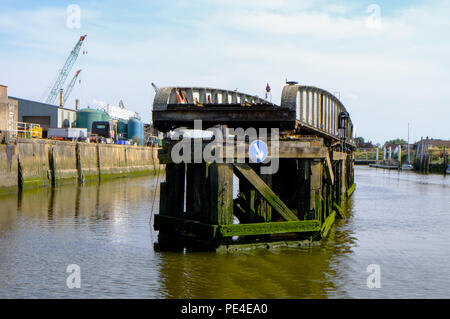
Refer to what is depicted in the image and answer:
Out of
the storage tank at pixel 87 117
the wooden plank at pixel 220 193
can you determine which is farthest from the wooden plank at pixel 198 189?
the storage tank at pixel 87 117

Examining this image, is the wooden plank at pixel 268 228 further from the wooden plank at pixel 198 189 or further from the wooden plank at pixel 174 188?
the wooden plank at pixel 174 188

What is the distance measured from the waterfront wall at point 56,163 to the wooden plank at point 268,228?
49.2 feet

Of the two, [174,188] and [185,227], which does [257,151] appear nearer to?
[185,227]

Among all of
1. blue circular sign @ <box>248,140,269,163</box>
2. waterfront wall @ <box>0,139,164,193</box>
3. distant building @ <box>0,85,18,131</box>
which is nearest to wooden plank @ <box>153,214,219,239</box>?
blue circular sign @ <box>248,140,269,163</box>

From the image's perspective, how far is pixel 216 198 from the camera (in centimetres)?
1411

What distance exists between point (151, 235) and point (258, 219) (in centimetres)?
491

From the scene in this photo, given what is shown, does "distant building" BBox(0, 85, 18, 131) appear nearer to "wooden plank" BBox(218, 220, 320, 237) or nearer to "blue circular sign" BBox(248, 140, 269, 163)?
"blue circular sign" BBox(248, 140, 269, 163)

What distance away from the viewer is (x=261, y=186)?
14.9 metres

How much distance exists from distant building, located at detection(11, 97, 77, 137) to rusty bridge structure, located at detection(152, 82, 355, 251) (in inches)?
2060

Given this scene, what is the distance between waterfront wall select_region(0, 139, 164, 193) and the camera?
32.5 metres

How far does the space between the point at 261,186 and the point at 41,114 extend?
59452 millimetres

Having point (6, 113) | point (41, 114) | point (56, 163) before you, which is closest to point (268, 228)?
point (6, 113)
